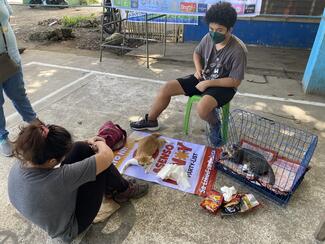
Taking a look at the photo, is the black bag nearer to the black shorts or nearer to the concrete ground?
the concrete ground

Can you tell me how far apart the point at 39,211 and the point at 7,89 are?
5.08ft

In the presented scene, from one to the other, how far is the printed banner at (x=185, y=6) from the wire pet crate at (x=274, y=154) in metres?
1.97

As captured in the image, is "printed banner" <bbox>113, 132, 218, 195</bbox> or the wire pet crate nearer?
the wire pet crate

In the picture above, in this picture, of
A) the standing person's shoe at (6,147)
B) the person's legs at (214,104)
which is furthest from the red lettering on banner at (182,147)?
the standing person's shoe at (6,147)

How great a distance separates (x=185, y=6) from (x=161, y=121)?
87.0 inches

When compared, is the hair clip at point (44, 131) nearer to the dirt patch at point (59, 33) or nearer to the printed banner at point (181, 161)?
the printed banner at point (181, 161)

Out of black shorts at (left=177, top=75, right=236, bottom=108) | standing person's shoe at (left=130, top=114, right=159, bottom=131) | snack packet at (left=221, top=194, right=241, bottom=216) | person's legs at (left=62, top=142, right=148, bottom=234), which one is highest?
black shorts at (left=177, top=75, right=236, bottom=108)

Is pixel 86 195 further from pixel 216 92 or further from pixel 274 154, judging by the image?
pixel 274 154

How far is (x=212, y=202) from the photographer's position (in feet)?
6.86

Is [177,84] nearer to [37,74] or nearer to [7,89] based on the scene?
[7,89]

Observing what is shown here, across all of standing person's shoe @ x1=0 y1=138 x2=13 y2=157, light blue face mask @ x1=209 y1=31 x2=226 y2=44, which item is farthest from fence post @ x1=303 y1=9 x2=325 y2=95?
standing person's shoe @ x1=0 y1=138 x2=13 y2=157

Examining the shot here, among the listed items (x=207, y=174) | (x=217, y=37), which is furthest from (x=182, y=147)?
(x=217, y=37)

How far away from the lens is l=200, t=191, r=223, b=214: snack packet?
2053mm

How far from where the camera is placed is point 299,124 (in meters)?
3.27
